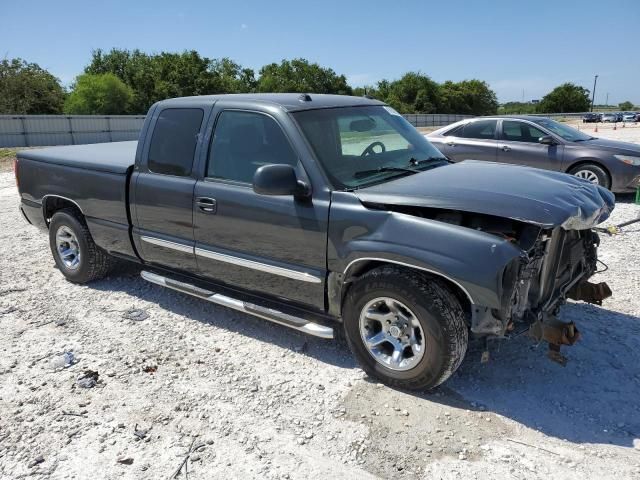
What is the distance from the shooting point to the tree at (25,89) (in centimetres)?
4241

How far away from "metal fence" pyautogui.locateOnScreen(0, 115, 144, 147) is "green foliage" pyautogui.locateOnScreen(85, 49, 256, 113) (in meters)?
27.7

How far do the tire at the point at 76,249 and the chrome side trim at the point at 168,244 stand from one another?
103 centimetres

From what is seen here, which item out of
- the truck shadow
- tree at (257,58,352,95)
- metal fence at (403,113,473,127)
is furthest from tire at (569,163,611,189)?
tree at (257,58,352,95)

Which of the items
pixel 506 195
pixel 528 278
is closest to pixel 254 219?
pixel 506 195

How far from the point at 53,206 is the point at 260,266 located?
318 cm

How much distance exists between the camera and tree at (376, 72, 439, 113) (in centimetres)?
7825

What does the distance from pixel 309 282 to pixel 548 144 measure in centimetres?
757

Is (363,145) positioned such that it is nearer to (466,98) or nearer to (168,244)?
(168,244)

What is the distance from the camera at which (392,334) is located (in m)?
3.48

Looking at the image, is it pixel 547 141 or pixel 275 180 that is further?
pixel 547 141

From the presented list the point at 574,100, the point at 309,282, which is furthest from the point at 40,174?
the point at 574,100

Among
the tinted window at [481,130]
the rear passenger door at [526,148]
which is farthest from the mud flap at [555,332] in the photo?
the tinted window at [481,130]

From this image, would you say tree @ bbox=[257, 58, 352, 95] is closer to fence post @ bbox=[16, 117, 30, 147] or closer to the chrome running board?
fence post @ bbox=[16, 117, 30, 147]

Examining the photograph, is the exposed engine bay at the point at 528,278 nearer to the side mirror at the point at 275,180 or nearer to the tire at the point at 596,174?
the side mirror at the point at 275,180
